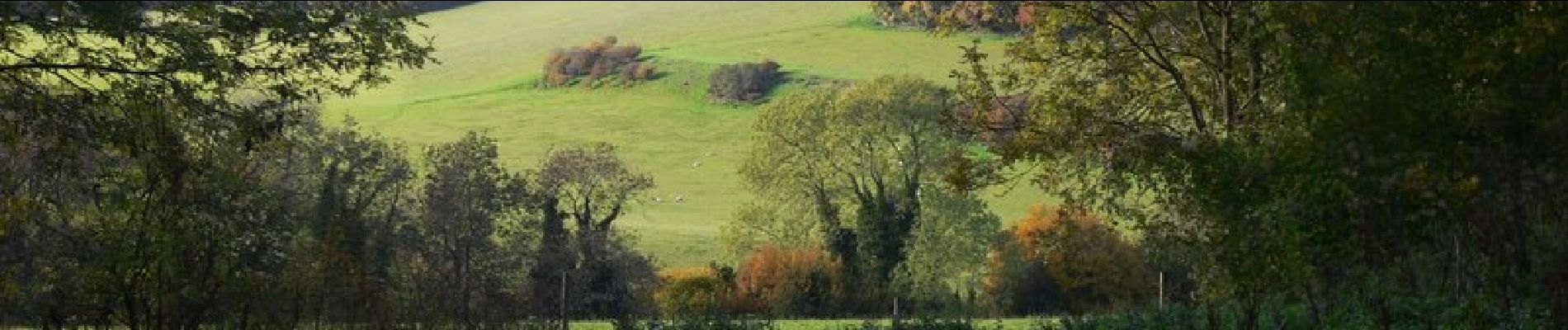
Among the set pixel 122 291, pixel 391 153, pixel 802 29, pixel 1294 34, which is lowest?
pixel 122 291

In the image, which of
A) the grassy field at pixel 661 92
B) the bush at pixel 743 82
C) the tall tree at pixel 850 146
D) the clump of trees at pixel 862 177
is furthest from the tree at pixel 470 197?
the bush at pixel 743 82

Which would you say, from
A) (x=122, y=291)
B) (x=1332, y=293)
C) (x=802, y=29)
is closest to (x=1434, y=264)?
(x=1332, y=293)

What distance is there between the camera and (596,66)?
148m

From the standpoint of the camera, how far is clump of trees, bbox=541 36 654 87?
472 ft

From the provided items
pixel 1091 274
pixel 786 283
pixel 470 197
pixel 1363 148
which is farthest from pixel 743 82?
pixel 1363 148

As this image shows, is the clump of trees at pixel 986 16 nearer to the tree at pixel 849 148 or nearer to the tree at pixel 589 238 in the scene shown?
the tree at pixel 589 238

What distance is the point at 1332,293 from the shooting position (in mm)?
20922

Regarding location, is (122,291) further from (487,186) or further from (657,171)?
(657,171)

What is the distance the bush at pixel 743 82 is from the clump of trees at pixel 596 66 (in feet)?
35.0

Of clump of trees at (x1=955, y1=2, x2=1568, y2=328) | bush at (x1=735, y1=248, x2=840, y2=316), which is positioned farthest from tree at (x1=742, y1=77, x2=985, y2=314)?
clump of trees at (x1=955, y1=2, x2=1568, y2=328)

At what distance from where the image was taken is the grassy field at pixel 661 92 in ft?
358

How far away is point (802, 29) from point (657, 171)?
147 feet

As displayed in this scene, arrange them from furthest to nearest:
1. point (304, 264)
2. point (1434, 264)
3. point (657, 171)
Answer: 1. point (657, 171)
2. point (1434, 264)
3. point (304, 264)

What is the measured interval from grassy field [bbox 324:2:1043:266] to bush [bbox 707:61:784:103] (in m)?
1.24
